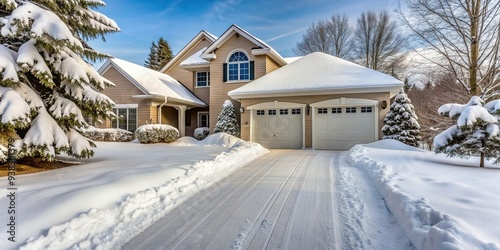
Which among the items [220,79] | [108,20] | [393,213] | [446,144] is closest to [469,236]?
[393,213]

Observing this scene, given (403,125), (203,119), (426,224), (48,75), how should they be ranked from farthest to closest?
(203,119) → (403,125) → (48,75) → (426,224)

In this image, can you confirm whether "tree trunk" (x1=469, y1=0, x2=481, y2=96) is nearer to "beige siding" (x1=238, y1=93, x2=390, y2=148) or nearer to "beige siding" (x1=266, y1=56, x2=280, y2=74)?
"beige siding" (x1=238, y1=93, x2=390, y2=148)

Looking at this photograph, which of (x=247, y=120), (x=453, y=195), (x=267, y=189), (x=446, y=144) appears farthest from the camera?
(x=247, y=120)

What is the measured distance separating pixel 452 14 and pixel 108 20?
12.7 meters

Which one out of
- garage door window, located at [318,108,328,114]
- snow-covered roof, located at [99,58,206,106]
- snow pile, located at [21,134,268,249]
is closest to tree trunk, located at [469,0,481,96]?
garage door window, located at [318,108,328,114]

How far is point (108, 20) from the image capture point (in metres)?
6.90

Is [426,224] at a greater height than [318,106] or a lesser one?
lesser

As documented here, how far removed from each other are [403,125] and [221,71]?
10.6 metres

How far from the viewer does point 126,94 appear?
14188 millimetres

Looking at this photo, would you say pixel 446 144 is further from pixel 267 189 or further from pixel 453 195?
pixel 267 189

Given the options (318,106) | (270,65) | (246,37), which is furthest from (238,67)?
(318,106)

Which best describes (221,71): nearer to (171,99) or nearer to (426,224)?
(171,99)

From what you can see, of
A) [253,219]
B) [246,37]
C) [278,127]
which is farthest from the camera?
[246,37]

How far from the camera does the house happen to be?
436 inches
